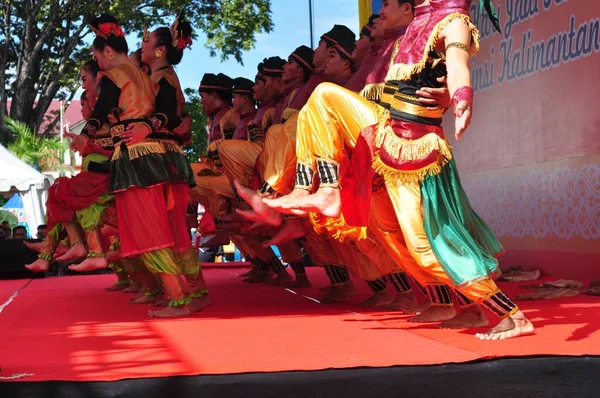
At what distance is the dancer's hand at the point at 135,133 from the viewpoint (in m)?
5.39

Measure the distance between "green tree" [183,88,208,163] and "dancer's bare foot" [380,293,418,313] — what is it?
42.8 feet

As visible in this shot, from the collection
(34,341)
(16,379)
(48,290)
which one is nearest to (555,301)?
(34,341)

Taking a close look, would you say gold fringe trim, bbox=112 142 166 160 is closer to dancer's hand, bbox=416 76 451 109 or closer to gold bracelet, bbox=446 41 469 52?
dancer's hand, bbox=416 76 451 109

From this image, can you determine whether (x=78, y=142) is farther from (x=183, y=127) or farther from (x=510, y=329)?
(x=510, y=329)

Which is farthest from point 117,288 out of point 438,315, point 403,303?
point 438,315

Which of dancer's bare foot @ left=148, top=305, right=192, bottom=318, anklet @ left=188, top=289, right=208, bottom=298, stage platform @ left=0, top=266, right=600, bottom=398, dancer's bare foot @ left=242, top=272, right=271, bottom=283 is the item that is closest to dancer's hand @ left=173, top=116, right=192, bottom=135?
anklet @ left=188, top=289, right=208, bottom=298

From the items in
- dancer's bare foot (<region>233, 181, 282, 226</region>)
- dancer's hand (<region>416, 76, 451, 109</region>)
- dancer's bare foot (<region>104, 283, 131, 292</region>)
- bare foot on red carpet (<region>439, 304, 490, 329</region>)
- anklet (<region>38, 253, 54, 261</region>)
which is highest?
dancer's hand (<region>416, 76, 451, 109</region>)

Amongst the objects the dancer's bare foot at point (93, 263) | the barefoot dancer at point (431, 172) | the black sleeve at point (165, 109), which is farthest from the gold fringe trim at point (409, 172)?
the dancer's bare foot at point (93, 263)

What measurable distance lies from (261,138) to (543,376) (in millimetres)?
4437

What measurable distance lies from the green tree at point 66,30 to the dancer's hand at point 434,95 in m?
13.0

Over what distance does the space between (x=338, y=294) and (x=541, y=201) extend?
2.42 metres

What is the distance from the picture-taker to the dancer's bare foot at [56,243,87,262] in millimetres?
6505

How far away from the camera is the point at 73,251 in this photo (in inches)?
260

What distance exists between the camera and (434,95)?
4109 mm
